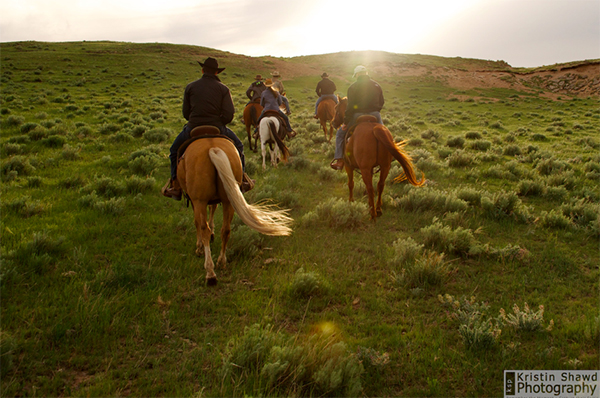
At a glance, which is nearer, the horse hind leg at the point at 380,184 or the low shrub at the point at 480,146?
the horse hind leg at the point at 380,184

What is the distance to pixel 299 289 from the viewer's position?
421 centimetres

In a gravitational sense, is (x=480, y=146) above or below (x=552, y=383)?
above

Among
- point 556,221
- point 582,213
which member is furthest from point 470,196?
point 582,213

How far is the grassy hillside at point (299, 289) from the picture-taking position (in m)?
2.92

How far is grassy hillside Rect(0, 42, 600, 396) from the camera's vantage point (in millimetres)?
2920

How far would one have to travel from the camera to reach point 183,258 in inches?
204

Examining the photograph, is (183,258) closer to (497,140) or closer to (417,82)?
(497,140)

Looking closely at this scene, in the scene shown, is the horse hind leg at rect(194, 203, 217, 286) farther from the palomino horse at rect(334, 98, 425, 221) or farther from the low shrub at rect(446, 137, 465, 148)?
the low shrub at rect(446, 137, 465, 148)

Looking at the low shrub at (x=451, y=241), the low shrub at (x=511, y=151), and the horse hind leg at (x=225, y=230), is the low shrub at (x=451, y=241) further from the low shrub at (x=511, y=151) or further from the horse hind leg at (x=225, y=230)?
the low shrub at (x=511, y=151)

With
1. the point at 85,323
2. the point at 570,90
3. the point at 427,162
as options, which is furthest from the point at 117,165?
the point at 570,90

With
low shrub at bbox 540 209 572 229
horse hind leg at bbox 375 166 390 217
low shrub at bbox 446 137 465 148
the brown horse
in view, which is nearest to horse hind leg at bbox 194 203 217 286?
the brown horse

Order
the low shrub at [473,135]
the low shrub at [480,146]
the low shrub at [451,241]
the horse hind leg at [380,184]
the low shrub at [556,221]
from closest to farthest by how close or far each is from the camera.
→ 1. the low shrub at [451,241]
2. the low shrub at [556,221]
3. the horse hind leg at [380,184]
4. the low shrub at [480,146]
5. the low shrub at [473,135]

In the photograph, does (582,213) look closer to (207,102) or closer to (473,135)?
(207,102)

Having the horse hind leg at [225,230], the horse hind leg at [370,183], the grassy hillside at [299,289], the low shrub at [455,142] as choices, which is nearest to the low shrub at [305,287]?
the grassy hillside at [299,289]
